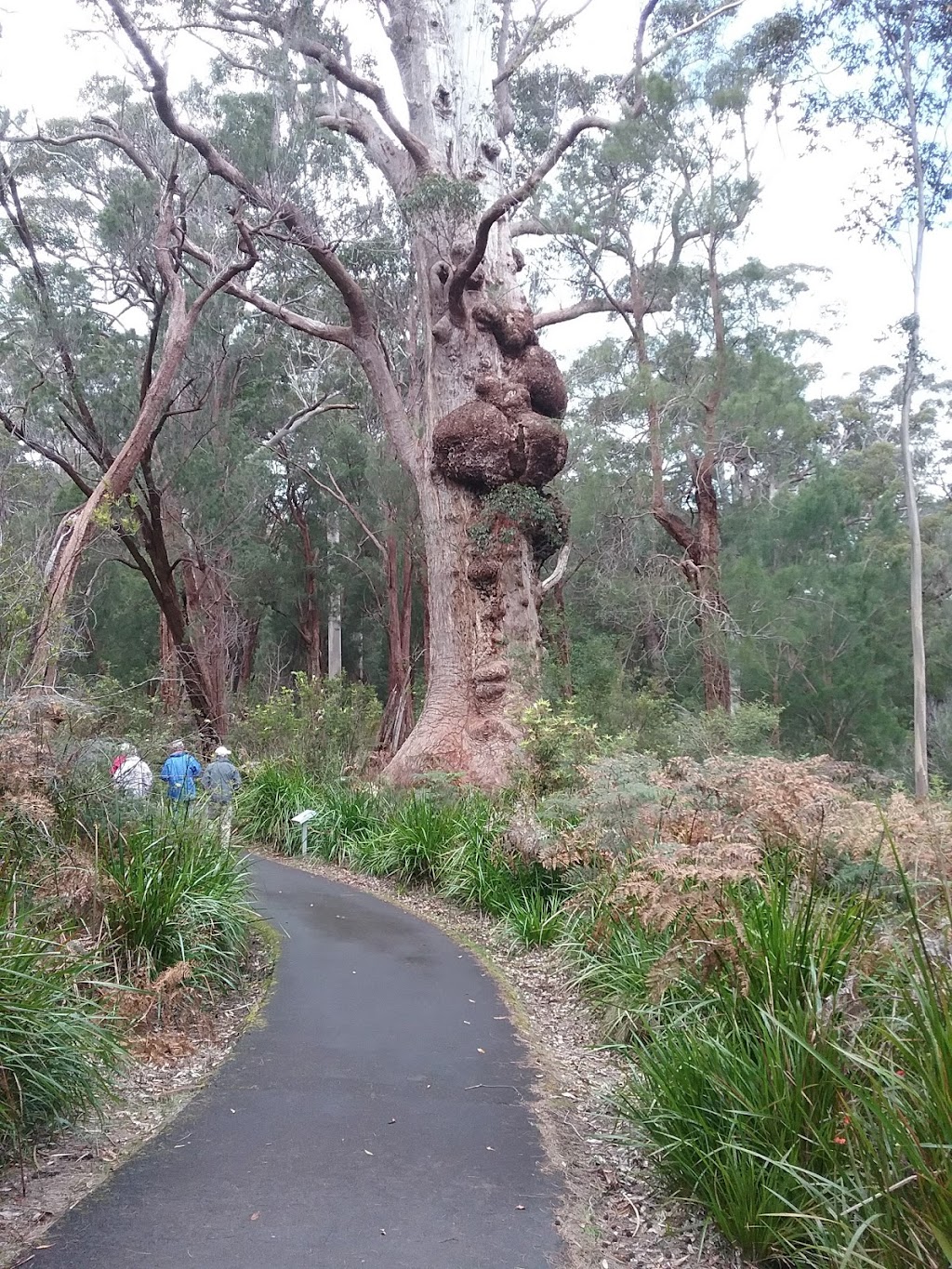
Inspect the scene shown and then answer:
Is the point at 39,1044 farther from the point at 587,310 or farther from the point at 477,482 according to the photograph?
the point at 587,310

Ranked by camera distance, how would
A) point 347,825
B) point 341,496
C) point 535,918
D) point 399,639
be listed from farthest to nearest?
point 341,496 → point 399,639 → point 347,825 → point 535,918

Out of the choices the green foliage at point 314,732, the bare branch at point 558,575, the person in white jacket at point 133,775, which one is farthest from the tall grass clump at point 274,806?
the person in white jacket at point 133,775

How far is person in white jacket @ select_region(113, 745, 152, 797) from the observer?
6.67 m

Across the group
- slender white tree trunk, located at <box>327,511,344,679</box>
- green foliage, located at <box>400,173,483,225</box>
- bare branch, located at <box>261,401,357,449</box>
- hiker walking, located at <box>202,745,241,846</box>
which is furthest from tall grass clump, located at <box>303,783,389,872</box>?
slender white tree trunk, located at <box>327,511,344,679</box>

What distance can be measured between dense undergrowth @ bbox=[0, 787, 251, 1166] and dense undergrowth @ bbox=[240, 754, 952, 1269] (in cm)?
233

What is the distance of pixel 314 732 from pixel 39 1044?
1147 centimetres

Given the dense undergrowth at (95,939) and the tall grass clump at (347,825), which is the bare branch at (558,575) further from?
the dense undergrowth at (95,939)

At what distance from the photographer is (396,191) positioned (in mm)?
16500

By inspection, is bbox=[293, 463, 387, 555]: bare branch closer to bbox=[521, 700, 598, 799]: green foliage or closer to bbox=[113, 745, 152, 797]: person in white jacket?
bbox=[521, 700, 598, 799]: green foliage

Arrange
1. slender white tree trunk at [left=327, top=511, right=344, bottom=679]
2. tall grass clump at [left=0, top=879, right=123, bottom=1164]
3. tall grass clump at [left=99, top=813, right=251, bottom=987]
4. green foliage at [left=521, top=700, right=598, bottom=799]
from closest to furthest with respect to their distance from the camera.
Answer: tall grass clump at [left=0, top=879, right=123, bottom=1164]
tall grass clump at [left=99, top=813, right=251, bottom=987]
green foliage at [left=521, top=700, right=598, bottom=799]
slender white tree trunk at [left=327, top=511, right=344, bottom=679]

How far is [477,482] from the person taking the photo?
572 inches

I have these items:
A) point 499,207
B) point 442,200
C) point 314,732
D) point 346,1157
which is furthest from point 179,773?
point 442,200

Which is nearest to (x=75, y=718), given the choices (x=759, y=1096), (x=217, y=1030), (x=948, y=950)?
(x=217, y=1030)

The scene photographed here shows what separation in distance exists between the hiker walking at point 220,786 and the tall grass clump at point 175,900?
1.39 metres
